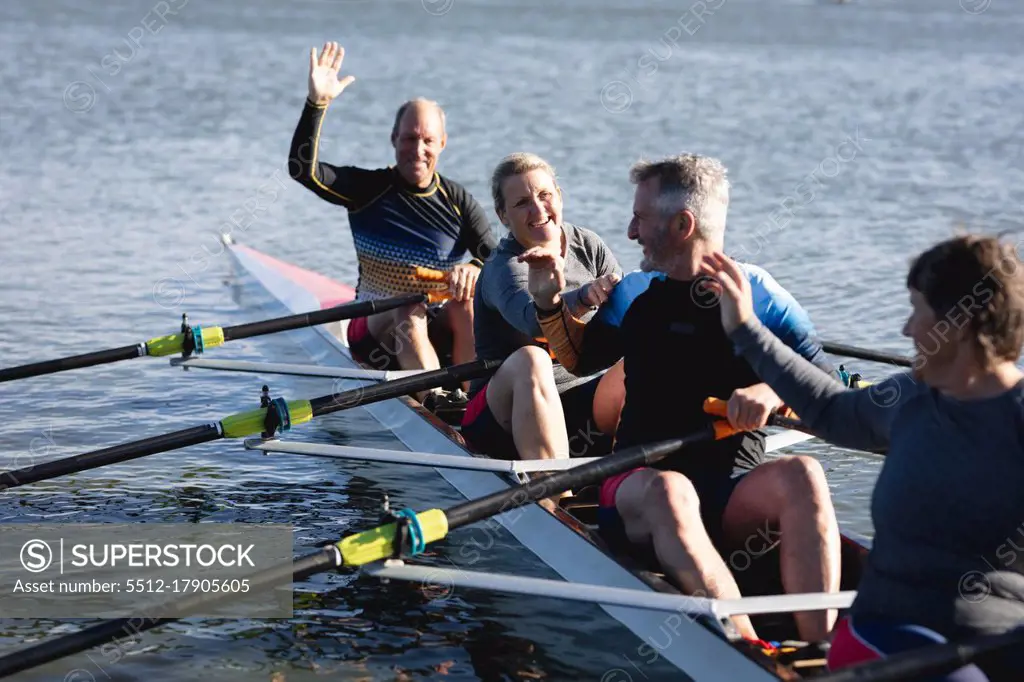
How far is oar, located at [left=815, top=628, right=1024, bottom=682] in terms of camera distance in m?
3.28

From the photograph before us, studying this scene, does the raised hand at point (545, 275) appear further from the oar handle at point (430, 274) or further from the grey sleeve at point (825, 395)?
the oar handle at point (430, 274)

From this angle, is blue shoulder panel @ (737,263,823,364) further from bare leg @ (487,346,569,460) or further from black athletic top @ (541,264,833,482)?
bare leg @ (487,346,569,460)

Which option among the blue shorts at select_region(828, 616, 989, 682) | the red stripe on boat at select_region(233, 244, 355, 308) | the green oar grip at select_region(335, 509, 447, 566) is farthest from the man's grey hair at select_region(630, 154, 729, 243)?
the red stripe on boat at select_region(233, 244, 355, 308)

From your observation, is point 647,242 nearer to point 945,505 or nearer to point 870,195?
point 945,505

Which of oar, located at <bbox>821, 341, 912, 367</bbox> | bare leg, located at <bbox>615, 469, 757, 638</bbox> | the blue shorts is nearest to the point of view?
Answer: the blue shorts

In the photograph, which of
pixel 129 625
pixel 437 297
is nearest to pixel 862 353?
pixel 437 297

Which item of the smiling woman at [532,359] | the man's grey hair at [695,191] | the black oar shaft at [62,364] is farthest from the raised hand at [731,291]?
the black oar shaft at [62,364]

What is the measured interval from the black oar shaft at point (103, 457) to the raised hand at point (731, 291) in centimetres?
297

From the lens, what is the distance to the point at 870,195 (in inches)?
677

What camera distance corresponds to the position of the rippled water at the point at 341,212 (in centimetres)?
564

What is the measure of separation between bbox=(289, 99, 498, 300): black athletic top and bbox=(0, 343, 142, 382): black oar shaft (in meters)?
1.52

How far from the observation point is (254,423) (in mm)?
6270

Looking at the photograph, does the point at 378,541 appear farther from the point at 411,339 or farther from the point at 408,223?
the point at 408,223

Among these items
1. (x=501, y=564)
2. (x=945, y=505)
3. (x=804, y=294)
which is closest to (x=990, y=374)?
(x=945, y=505)
